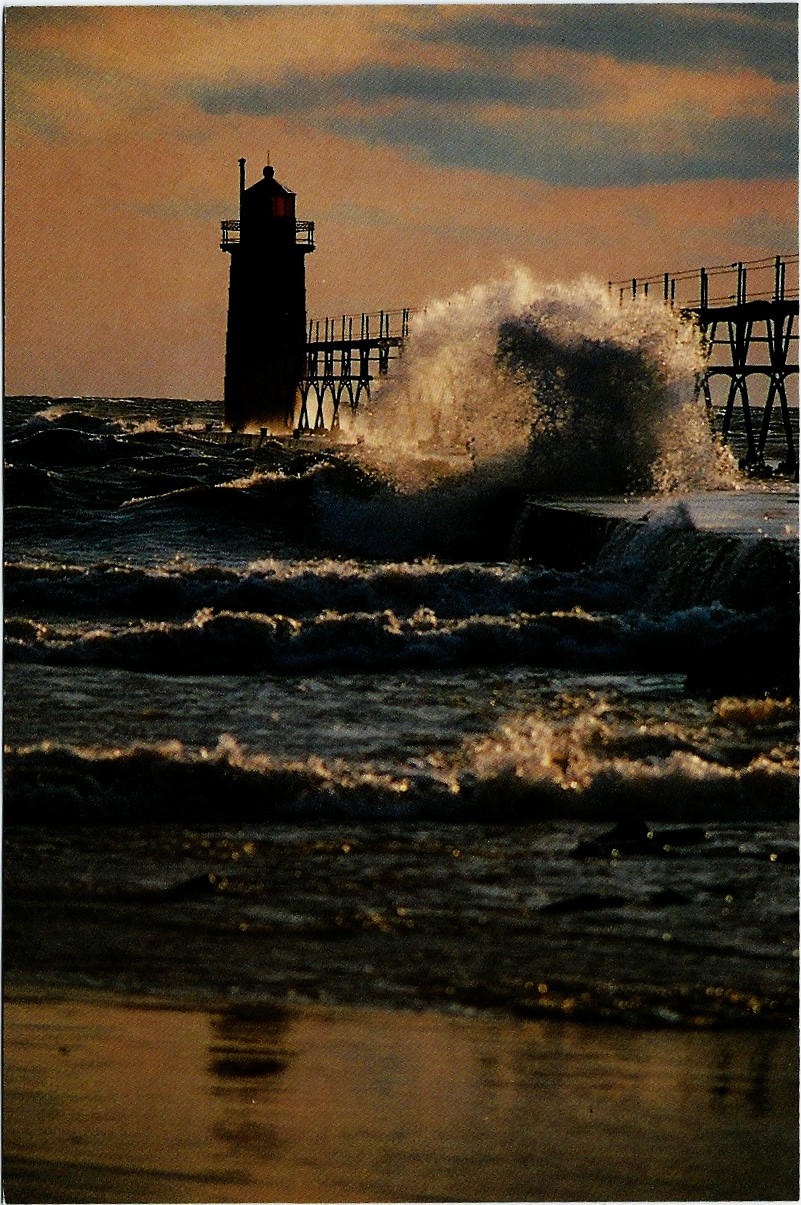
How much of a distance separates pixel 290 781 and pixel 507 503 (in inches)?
346

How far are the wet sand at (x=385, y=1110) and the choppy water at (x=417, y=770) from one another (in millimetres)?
161

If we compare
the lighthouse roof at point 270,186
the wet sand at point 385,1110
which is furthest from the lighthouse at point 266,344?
the wet sand at point 385,1110

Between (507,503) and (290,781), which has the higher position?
(507,503)

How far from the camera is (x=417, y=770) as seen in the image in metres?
5.42

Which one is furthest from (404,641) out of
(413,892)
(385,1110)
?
(385,1110)

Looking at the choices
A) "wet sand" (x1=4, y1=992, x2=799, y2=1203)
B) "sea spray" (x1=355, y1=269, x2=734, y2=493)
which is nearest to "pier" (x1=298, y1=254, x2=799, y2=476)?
"sea spray" (x1=355, y1=269, x2=734, y2=493)

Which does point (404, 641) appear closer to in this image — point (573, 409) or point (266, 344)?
point (573, 409)

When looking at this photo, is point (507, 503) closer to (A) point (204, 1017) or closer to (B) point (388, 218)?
(B) point (388, 218)

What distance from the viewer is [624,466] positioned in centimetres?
1384

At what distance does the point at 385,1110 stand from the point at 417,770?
207 centimetres

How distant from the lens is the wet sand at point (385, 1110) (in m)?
3.32

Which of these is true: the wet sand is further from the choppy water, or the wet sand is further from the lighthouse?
the lighthouse

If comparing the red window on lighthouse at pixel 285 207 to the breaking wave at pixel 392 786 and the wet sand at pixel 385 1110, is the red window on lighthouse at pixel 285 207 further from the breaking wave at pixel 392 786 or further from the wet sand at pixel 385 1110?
the wet sand at pixel 385 1110

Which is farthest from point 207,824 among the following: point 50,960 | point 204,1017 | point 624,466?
point 624,466
